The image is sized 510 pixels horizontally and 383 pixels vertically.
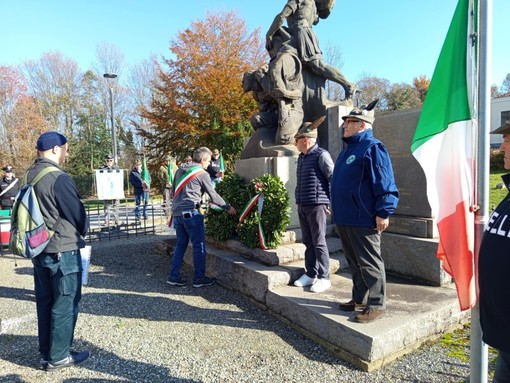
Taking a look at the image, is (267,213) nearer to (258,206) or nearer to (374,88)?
(258,206)

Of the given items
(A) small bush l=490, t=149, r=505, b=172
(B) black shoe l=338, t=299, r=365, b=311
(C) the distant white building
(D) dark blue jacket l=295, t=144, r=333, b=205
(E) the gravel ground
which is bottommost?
(E) the gravel ground

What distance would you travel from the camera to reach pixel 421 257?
14.7 feet

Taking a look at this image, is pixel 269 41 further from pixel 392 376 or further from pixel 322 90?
pixel 392 376

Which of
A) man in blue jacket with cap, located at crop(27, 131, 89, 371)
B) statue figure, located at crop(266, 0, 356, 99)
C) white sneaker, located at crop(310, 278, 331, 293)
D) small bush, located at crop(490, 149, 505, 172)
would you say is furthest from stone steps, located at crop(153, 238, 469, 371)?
small bush, located at crop(490, 149, 505, 172)

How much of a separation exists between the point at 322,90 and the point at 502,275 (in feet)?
19.3

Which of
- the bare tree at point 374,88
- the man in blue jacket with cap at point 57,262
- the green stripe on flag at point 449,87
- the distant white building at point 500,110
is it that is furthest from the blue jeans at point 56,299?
the distant white building at point 500,110

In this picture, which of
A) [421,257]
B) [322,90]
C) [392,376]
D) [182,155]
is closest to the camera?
[392,376]

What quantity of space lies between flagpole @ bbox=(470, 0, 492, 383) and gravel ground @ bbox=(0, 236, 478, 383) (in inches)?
32.3

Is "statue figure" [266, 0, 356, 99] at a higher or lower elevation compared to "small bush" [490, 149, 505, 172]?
higher

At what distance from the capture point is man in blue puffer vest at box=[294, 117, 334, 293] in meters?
4.15

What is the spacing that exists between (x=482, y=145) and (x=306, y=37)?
551cm

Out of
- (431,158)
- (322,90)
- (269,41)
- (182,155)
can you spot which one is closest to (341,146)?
(322,90)

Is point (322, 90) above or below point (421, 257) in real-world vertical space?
above

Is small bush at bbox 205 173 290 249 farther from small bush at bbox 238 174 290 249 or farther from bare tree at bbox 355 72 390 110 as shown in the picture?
bare tree at bbox 355 72 390 110
